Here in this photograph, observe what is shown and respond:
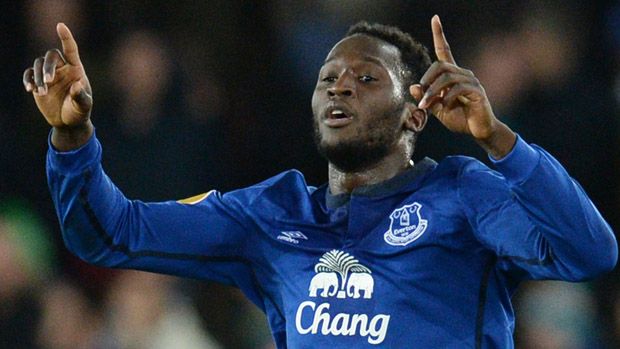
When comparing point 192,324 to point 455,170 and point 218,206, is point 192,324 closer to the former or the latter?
A: point 218,206

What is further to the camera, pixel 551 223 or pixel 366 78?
pixel 366 78

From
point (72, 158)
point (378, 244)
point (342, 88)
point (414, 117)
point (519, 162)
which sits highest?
point (519, 162)

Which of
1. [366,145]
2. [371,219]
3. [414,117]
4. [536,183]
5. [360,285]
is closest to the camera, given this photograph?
[536,183]

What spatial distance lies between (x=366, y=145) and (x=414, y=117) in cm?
23

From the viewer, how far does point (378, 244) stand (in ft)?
12.1

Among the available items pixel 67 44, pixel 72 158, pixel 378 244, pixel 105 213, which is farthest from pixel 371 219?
pixel 67 44

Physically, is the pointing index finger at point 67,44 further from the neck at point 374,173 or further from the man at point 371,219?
the neck at point 374,173

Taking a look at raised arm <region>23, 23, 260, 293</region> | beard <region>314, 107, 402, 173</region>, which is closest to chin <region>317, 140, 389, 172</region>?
beard <region>314, 107, 402, 173</region>

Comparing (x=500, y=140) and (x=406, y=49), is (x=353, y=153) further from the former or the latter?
(x=500, y=140)

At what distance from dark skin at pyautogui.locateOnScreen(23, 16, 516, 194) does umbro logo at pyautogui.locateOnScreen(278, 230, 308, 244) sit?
0.74 ft

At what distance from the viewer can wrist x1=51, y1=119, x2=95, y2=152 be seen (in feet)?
11.8

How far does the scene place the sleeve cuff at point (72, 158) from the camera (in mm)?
3600

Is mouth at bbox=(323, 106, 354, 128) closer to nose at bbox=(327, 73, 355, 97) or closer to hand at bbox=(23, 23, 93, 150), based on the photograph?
nose at bbox=(327, 73, 355, 97)

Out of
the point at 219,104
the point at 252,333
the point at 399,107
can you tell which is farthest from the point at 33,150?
the point at 399,107
